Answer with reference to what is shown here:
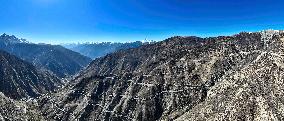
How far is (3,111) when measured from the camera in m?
170

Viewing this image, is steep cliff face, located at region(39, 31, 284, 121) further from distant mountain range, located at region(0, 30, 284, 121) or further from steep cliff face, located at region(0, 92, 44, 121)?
steep cliff face, located at region(0, 92, 44, 121)

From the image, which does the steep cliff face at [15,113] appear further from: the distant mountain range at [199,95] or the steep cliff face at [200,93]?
A: the steep cliff face at [200,93]

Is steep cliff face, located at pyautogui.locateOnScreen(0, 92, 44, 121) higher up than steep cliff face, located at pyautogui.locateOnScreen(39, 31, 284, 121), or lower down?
lower down

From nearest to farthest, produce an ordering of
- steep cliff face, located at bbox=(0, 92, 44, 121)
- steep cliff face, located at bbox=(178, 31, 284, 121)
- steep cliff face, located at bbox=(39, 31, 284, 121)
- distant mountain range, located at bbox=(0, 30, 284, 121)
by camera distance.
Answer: steep cliff face, located at bbox=(178, 31, 284, 121) < distant mountain range, located at bbox=(0, 30, 284, 121) < steep cliff face, located at bbox=(39, 31, 284, 121) < steep cliff face, located at bbox=(0, 92, 44, 121)

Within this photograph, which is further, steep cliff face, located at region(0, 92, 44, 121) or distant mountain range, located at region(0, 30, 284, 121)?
steep cliff face, located at region(0, 92, 44, 121)

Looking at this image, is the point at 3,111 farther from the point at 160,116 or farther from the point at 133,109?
the point at 160,116

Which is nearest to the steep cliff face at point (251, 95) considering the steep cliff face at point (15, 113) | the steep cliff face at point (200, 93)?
the steep cliff face at point (200, 93)

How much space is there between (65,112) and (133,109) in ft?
129

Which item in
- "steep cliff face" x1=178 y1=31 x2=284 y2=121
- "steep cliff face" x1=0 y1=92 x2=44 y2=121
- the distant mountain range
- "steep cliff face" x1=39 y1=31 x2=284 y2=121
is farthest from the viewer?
"steep cliff face" x1=0 y1=92 x2=44 y2=121

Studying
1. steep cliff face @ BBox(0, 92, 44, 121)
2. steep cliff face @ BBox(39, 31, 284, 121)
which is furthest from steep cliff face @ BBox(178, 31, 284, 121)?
steep cliff face @ BBox(0, 92, 44, 121)

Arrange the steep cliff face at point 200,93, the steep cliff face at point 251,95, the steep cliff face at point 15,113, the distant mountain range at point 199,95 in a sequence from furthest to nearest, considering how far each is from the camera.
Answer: the steep cliff face at point 15,113
the steep cliff face at point 200,93
the distant mountain range at point 199,95
the steep cliff face at point 251,95

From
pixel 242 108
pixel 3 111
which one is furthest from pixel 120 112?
pixel 242 108

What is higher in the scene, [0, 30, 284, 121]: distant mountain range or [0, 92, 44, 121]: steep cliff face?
[0, 30, 284, 121]: distant mountain range

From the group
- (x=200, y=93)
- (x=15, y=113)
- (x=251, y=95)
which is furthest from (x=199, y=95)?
(x=15, y=113)
